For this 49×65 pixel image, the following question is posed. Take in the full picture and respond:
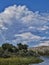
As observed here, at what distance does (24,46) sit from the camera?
130375 mm

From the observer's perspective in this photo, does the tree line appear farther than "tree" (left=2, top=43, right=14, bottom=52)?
No

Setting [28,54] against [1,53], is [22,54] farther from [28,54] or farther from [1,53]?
[1,53]

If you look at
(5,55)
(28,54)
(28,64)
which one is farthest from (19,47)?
(28,64)

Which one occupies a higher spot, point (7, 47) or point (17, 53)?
point (7, 47)

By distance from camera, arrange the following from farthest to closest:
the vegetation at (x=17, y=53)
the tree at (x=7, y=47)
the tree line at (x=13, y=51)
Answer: the tree at (x=7, y=47)
the tree line at (x=13, y=51)
the vegetation at (x=17, y=53)

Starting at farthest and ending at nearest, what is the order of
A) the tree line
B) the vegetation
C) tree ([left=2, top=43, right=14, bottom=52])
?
tree ([left=2, top=43, right=14, bottom=52]) → the tree line → the vegetation

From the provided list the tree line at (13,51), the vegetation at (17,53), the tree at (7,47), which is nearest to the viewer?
the vegetation at (17,53)

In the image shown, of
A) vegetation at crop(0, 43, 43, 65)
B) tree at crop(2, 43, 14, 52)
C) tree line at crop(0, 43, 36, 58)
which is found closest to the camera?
vegetation at crop(0, 43, 43, 65)

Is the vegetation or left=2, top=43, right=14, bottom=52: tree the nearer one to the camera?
the vegetation

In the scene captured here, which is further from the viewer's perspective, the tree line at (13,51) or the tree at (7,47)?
the tree at (7,47)

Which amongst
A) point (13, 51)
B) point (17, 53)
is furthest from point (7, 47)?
point (17, 53)

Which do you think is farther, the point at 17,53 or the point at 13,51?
the point at 13,51

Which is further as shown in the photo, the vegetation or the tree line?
the tree line

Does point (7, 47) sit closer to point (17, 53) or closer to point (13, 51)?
point (13, 51)
